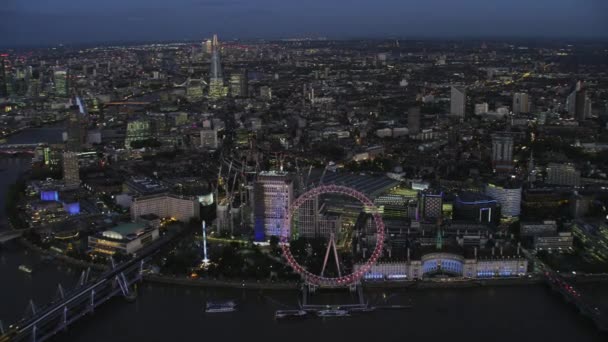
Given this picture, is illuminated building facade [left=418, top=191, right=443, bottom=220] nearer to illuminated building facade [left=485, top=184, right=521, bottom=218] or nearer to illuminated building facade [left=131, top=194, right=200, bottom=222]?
illuminated building facade [left=485, top=184, right=521, bottom=218]

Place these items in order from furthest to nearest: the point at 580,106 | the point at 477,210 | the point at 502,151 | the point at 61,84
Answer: the point at 61,84 → the point at 580,106 → the point at 502,151 → the point at 477,210

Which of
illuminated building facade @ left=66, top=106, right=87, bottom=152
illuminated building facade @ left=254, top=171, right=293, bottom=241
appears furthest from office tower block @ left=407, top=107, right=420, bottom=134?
illuminated building facade @ left=254, top=171, right=293, bottom=241

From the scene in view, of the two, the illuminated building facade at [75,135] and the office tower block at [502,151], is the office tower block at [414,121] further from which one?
the illuminated building facade at [75,135]

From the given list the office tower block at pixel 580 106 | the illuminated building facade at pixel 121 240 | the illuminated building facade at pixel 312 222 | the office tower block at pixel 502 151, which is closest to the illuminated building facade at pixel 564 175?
the office tower block at pixel 502 151

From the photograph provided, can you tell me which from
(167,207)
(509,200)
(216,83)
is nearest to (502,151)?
(509,200)

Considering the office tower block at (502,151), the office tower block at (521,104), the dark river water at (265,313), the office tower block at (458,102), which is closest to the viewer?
the dark river water at (265,313)

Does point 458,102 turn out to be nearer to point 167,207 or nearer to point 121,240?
point 167,207

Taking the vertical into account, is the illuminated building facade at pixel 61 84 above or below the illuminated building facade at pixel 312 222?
above

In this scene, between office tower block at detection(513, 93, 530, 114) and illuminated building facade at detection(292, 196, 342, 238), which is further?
office tower block at detection(513, 93, 530, 114)

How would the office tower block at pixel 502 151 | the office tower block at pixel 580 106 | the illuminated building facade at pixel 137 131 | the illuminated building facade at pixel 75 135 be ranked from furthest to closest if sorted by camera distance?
the office tower block at pixel 580 106 → the illuminated building facade at pixel 137 131 → the illuminated building facade at pixel 75 135 → the office tower block at pixel 502 151
